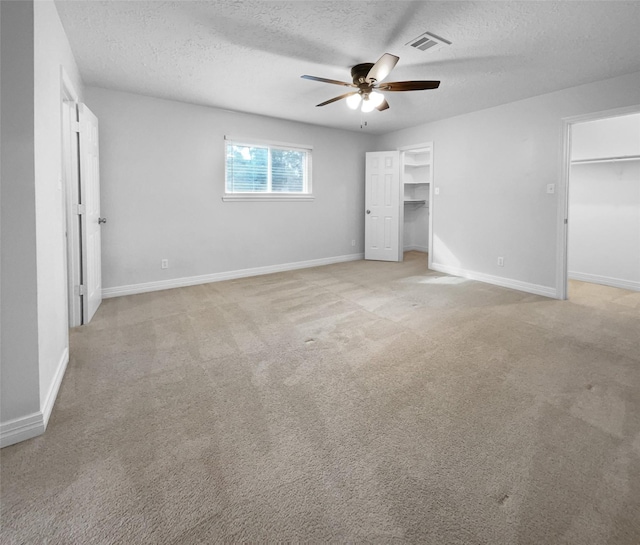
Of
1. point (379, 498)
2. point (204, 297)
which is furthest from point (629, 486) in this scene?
point (204, 297)

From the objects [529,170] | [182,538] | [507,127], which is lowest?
[182,538]

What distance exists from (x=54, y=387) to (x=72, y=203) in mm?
1810

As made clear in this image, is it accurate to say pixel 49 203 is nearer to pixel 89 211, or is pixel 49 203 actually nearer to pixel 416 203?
pixel 89 211

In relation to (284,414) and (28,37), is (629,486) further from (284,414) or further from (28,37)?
(28,37)

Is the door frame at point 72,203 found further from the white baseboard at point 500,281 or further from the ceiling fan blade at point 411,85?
the white baseboard at point 500,281

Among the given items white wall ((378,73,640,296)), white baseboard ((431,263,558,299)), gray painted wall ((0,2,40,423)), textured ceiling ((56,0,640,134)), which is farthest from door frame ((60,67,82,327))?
white baseboard ((431,263,558,299))

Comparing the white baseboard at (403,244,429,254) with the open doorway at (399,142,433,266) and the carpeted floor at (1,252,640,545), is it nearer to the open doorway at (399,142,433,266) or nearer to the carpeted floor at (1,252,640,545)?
the open doorway at (399,142,433,266)

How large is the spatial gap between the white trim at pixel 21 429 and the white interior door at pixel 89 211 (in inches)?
71.6

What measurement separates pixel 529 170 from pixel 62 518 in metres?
5.28

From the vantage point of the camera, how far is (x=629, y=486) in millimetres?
1380

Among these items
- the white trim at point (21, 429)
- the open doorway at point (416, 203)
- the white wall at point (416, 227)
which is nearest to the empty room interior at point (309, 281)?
the white trim at point (21, 429)

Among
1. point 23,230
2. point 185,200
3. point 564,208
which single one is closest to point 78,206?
point 185,200

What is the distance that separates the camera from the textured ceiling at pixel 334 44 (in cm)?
241

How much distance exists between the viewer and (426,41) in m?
2.82
